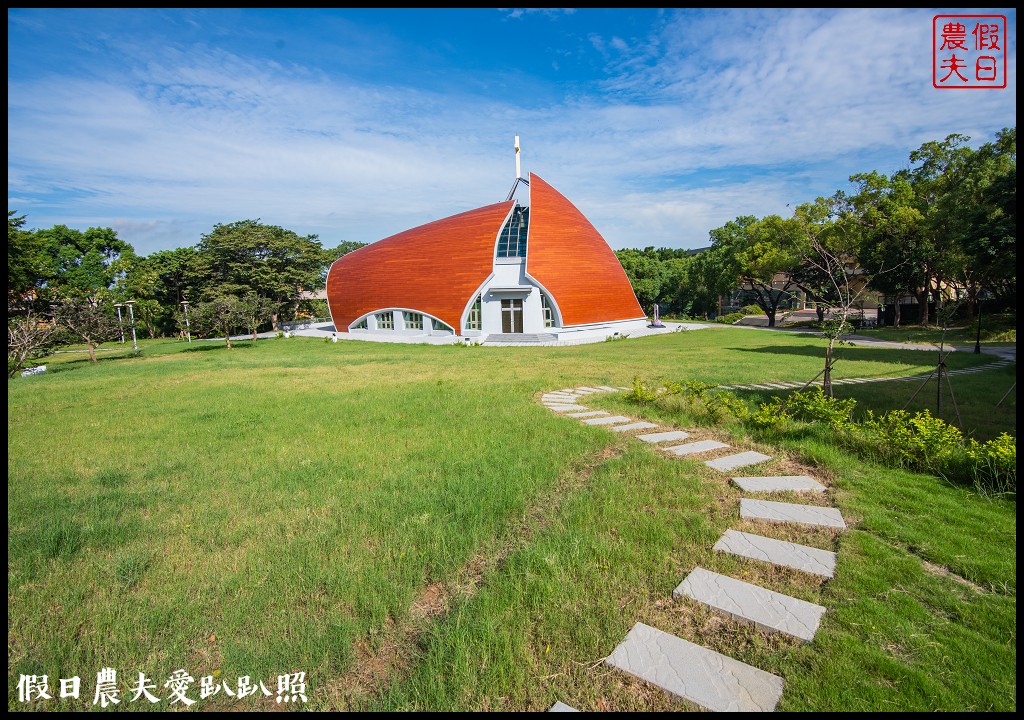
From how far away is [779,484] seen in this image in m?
4.40

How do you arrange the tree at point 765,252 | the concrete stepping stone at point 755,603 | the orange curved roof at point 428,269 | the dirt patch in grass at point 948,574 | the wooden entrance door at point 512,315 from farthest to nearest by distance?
the tree at point 765,252
the wooden entrance door at point 512,315
the orange curved roof at point 428,269
the dirt patch in grass at point 948,574
the concrete stepping stone at point 755,603

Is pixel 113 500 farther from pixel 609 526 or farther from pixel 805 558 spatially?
pixel 805 558

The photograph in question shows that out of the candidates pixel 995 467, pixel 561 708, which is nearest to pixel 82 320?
pixel 561 708

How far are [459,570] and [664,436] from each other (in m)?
3.75

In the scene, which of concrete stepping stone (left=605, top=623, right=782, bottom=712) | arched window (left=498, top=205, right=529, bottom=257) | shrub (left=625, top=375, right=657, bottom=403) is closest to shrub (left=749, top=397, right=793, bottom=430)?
shrub (left=625, top=375, right=657, bottom=403)

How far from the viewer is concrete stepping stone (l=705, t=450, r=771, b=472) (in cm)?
490

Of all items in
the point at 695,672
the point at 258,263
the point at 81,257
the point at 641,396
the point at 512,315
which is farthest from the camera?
the point at 81,257

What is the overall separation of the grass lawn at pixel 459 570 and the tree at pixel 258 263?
3373 cm

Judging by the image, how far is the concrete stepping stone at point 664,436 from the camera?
→ 233 inches

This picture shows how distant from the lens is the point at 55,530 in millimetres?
3678

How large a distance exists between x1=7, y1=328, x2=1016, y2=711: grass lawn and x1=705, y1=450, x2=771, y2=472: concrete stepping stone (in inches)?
7.4

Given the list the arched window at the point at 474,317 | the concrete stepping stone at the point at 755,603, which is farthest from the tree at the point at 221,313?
the concrete stepping stone at the point at 755,603

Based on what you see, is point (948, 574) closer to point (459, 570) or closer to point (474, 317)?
point (459, 570)

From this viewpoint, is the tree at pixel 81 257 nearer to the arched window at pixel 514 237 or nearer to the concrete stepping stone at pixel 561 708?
the arched window at pixel 514 237
